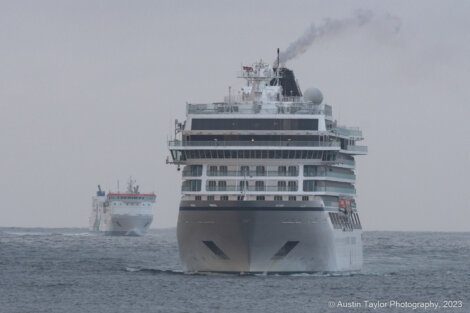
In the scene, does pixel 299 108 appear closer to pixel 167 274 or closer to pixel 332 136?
pixel 332 136

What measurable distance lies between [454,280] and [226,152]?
20595 millimetres

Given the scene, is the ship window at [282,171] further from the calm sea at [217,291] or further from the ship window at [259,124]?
the calm sea at [217,291]

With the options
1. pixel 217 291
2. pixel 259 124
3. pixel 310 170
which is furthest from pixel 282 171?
pixel 217 291

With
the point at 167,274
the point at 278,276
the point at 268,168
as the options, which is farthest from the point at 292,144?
the point at 167,274

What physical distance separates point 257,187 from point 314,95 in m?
10.7

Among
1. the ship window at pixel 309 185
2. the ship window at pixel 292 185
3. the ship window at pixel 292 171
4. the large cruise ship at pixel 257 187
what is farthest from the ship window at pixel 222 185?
the ship window at pixel 309 185

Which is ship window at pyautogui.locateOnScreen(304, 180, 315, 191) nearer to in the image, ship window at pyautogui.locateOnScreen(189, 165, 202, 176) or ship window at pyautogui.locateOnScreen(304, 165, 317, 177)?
ship window at pyautogui.locateOnScreen(304, 165, 317, 177)

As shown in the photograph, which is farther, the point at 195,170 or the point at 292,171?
the point at 195,170

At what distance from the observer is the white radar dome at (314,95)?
93188mm

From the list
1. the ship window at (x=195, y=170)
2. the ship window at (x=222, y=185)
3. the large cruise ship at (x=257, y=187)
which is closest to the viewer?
the large cruise ship at (x=257, y=187)

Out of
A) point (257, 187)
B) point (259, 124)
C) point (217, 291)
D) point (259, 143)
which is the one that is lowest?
point (217, 291)

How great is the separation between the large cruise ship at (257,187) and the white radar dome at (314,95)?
467 centimetres

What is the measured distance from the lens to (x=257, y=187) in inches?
3349

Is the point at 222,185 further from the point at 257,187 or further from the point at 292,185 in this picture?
the point at 292,185
